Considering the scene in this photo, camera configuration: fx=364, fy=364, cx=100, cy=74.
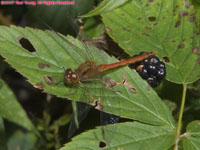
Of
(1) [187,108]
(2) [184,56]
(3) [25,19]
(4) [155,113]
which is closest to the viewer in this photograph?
(4) [155,113]

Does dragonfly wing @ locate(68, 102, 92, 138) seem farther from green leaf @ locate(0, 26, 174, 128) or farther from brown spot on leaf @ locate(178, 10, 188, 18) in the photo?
brown spot on leaf @ locate(178, 10, 188, 18)

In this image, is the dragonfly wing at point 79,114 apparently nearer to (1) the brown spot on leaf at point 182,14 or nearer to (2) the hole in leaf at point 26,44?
(2) the hole in leaf at point 26,44

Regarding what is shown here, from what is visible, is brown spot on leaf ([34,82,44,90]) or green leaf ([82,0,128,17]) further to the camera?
green leaf ([82,0,128,17])

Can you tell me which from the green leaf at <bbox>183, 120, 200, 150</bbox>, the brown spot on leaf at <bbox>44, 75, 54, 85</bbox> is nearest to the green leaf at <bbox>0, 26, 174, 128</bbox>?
the brown spot on leaf at <bbox>44, 75, 54, 85</bbox>

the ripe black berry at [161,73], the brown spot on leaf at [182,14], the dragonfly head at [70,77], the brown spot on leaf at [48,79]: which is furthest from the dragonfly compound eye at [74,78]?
the brown spot on leaf at [182,14]

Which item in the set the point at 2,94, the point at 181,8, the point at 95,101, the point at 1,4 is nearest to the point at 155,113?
the point at 95,101

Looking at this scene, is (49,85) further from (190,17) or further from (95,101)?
(190,17)

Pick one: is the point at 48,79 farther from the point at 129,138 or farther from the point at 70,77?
the point at 129,138
